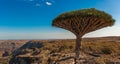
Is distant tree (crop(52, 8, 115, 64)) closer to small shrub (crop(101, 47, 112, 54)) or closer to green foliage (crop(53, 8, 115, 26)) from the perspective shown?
green foliage (crop(53, 8, 115, 26))

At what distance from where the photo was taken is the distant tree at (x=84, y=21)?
51.9 ft

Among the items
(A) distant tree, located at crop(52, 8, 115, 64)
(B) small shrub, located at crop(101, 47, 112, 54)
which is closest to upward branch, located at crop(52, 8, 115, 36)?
(A) distant tree, located at crop(52, 8, 115, 64)

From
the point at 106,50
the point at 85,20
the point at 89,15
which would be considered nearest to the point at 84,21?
the point at 85,20

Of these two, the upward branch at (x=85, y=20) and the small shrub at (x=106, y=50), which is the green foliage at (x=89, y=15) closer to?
the upward branch at (x=85, y=20)

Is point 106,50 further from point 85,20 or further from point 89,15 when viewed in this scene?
point 89,15

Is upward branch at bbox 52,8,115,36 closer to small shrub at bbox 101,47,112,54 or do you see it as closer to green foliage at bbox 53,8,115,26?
green foliage at bbox 53,8,115,26

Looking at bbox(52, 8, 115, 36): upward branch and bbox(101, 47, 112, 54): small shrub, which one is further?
bbox(101, 47, 112, 54): small shrub

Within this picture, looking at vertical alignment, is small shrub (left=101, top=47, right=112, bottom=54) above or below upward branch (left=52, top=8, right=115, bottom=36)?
below

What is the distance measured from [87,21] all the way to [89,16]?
1.50ft

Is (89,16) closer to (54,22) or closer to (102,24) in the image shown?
(102,24)

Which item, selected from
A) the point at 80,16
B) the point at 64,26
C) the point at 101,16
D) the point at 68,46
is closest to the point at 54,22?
the point at 64,26

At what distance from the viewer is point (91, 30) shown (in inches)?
643

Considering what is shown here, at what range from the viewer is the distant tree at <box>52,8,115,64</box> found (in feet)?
51.9

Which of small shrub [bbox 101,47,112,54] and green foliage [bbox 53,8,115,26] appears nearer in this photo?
green foliage [bbox 53,8,115,26]
